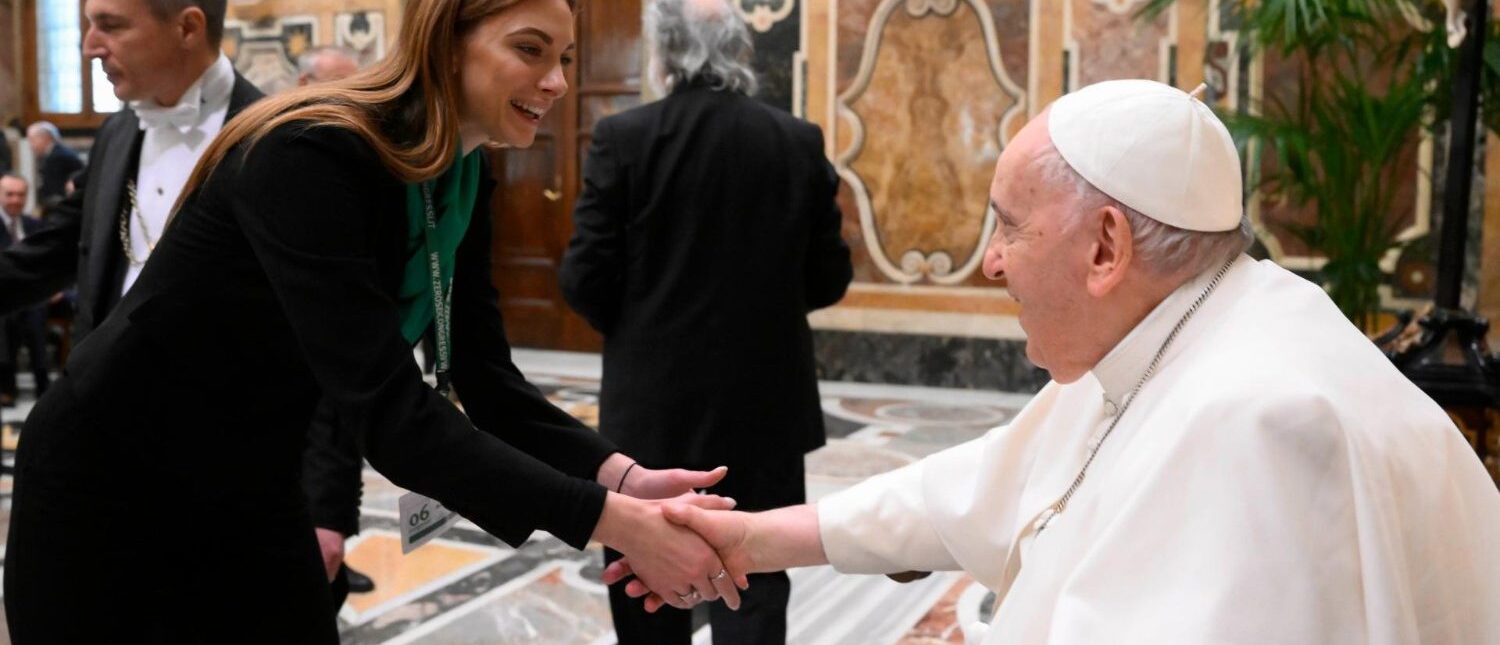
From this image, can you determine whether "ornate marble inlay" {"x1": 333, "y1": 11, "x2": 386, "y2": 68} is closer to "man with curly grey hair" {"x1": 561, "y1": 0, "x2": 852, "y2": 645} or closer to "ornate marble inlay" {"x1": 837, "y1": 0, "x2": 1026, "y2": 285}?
"ornate marble inlay" {"x1": 837, "y1": 0, "x2": 1026, "y2": 285}

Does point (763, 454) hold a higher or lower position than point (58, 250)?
lower

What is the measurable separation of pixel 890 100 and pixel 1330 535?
7.59 m

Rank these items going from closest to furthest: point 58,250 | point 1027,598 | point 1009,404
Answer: point 1027,598
point 58,250
point 1009,404

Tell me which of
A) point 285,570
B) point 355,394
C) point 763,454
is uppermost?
point 355,394

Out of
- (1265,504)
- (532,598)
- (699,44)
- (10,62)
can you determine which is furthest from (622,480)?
(10,62)

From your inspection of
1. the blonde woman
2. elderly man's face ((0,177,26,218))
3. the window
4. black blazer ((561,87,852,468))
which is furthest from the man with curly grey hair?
the window

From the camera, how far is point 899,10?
8.81 m

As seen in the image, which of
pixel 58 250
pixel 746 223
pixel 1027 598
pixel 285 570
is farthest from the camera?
pixel 746 223

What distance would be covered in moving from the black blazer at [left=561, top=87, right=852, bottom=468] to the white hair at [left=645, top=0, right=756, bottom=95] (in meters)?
0.05

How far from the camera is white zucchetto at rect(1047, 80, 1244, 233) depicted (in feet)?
5.37

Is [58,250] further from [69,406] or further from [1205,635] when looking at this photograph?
[1205,635]

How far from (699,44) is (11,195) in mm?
6415

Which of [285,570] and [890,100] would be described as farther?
[890,100]

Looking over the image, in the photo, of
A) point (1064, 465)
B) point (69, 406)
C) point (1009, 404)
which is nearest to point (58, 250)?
point (69, 406)
